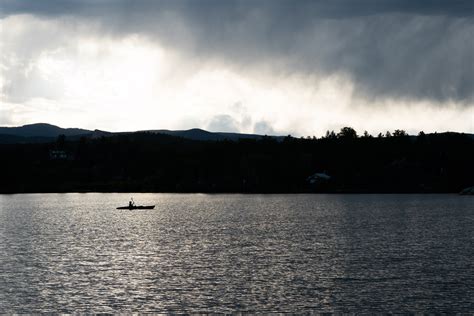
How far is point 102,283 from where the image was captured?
2586 inches

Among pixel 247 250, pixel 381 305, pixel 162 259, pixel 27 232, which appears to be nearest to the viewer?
pixel 381 305

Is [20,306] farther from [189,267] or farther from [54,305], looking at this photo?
[189,267]

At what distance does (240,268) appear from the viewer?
7512 centimetres

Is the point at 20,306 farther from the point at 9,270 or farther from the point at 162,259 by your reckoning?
the point at 162,259

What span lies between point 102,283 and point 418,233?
7029 cm

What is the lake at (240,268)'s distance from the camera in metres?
55.8

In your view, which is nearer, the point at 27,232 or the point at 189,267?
the point at 189,267

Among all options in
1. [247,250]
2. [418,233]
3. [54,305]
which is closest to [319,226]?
[418,233]

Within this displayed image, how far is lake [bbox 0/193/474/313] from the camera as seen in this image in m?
55.8

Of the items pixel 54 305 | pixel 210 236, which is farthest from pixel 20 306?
pixel 210 236

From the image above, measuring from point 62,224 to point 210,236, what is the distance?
5012 cm

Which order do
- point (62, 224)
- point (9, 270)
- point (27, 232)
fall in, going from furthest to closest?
point (62, 224), point (27, 232), point (9, 270)

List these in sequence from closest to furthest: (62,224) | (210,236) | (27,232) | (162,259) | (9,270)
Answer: (9,270) → (162,259) → (210,236) → (27,232) → (62,224)

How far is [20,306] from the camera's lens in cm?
5488
